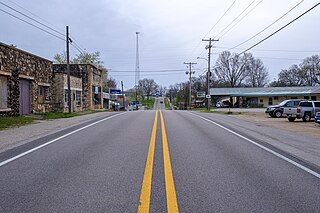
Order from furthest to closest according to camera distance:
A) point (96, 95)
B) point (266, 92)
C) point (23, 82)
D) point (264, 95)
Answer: point (266, 92) < point (264, 95) < point (96, 95) < point (23, 82)

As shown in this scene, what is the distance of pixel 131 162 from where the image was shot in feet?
23.6

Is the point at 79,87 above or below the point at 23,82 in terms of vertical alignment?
above

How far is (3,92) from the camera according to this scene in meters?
19.9

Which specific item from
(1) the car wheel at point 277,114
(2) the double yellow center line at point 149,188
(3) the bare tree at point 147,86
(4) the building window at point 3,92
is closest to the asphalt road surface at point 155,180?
(2) the double yellow center line at point 149,188

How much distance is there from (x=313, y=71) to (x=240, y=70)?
20.4m

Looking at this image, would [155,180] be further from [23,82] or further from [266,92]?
[266,92]

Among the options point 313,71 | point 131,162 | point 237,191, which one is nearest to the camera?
point 237,191

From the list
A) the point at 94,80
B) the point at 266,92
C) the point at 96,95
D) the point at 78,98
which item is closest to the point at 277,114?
the point at 78,98

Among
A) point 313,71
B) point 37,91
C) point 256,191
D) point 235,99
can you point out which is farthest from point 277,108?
point 313,71

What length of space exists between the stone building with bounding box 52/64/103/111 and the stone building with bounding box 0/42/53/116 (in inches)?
210

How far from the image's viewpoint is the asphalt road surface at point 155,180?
443cm

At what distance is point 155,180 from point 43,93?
23904 millimetres

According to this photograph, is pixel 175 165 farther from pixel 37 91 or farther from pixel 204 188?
pixel 37 91

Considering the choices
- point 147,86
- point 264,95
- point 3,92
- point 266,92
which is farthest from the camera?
point 147,86
